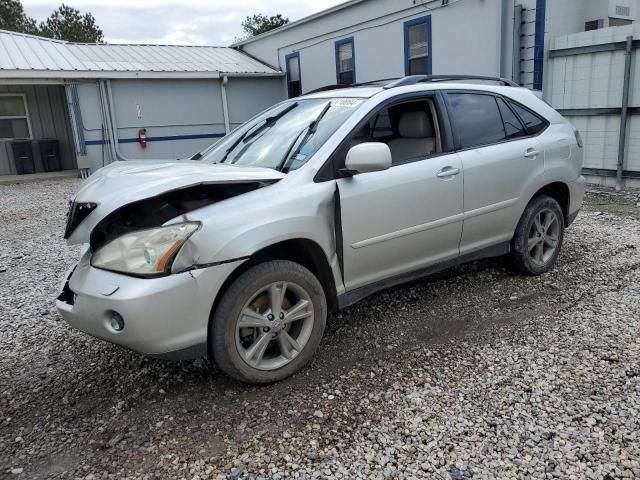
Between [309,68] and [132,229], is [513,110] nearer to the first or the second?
[132,229]

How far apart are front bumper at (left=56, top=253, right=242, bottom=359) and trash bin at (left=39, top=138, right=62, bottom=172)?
49.3ft

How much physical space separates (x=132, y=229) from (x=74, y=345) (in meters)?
1.41

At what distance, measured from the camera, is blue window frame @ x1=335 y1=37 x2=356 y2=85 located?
48.7 ft

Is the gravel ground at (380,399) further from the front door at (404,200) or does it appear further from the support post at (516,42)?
the support post at (516,42)

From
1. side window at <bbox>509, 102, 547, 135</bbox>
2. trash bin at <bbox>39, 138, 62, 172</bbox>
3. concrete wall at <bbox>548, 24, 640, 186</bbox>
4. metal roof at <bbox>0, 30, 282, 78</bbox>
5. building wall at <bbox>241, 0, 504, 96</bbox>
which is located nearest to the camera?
side window at <bbox>509, 102, 547, 135</bbox>

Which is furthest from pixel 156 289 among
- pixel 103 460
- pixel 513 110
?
pixel 513 110

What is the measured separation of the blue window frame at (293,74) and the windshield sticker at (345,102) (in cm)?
1408

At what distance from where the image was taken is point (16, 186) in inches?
534

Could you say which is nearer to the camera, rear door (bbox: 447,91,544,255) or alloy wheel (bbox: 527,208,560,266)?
rear door (bbox: 447,91,544,255)

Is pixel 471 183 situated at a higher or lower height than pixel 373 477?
higher

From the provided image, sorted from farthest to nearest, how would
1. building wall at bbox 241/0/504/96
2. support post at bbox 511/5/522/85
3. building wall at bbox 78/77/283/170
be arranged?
building wall at bbox 78/77/283/170 < building wall at bbox 241/0/504/96 < support post at bbox 511/5/522/85

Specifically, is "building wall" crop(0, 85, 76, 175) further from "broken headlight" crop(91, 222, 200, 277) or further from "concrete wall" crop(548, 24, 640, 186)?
"broken headlight" crop(91, 222, 200, 277)

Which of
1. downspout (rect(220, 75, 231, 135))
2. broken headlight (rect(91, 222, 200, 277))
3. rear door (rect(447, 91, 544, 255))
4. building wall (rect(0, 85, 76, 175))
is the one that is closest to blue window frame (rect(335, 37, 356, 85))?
downspout (rect(220, 75, 231, 135))

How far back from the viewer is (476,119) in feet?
13.9
